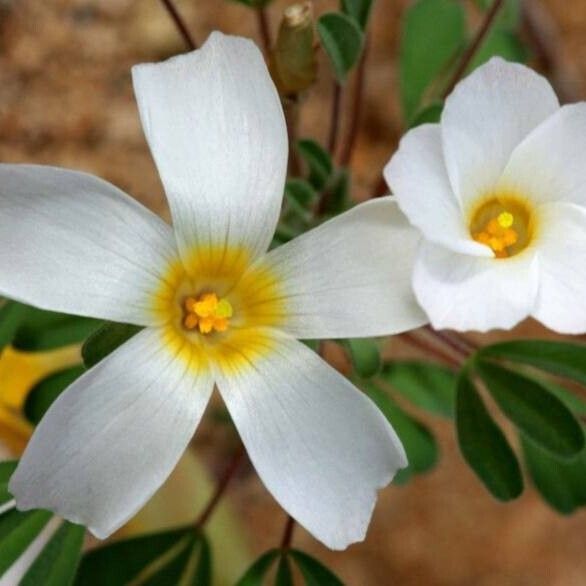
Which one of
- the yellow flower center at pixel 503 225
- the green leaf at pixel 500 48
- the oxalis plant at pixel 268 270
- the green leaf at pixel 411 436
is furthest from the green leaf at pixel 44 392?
the green leaf at pixel 500 48

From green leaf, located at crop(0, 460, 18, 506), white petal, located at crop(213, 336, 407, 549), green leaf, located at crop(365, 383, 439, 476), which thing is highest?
white petal, located at crop(213, 336, 407, 549)

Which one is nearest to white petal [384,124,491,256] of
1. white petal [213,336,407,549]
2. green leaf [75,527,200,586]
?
white petal [213,336,407,549]

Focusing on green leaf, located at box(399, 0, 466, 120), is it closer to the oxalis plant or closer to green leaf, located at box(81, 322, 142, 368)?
the oxalis plant

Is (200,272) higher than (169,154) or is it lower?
lower

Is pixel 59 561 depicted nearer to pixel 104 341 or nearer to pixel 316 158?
pixel 104 341

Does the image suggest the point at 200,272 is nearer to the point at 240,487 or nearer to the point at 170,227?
the point at 170,227

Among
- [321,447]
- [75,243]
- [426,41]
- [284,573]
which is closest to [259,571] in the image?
[284,573]

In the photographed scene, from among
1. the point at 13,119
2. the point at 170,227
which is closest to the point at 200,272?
the point at 170,227
